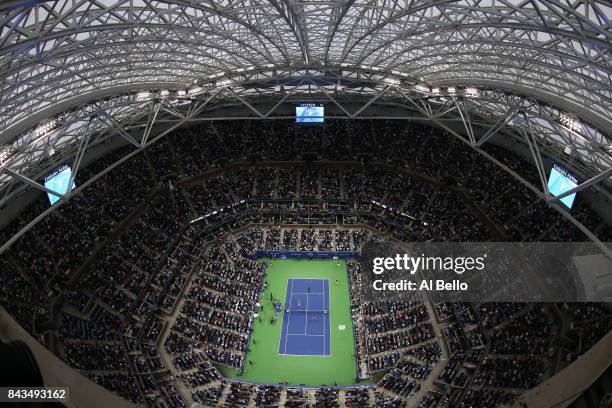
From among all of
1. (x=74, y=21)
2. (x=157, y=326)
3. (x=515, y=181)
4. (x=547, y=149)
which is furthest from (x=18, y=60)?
(x=515, y=181)

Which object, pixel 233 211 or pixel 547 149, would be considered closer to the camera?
pixel 547 149

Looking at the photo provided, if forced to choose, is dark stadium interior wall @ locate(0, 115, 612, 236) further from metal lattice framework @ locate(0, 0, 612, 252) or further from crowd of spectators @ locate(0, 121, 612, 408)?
metal lattice framework @ locate(0, 0, 612, 252)

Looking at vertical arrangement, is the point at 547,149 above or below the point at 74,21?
above

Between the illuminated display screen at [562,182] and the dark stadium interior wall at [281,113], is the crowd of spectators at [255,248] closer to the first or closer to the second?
the dark stadium interior wall at [281,113]

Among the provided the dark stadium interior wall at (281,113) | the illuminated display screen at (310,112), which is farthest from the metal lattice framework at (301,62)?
the illuminated display screen at (310,112)

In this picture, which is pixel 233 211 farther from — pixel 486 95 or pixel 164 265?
pixel 486 95

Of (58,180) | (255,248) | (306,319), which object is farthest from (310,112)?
(58,180)

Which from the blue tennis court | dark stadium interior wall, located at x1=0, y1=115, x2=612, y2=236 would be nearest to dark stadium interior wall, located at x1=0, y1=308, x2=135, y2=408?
dark stadium interior wall, located at x1=0, y1=115, x2=612, y2=236
